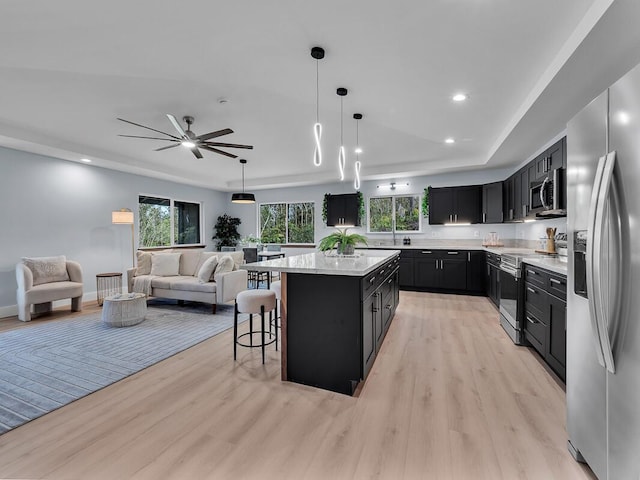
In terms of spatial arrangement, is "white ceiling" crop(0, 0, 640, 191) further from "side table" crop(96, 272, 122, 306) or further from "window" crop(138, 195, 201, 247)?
"window" crop(138, 195, 201, 247)

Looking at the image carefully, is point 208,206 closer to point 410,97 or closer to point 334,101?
point 334,101

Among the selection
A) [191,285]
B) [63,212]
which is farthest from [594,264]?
[63,212]

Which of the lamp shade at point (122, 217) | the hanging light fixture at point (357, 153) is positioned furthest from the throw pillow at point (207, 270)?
the hanging light fixture at point (357, 153)

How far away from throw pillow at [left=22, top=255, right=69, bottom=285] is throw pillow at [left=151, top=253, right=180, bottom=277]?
125 cm

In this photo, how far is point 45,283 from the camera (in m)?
4.62

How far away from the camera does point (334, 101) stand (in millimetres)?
3361

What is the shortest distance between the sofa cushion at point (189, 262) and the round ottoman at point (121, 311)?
1481 millimetres

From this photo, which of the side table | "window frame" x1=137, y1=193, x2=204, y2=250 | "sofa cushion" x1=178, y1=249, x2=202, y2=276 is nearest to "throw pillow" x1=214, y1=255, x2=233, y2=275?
"sofa cushion" x1=178, y1=249, x2=202, y2=276

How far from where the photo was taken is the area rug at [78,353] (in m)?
2.27

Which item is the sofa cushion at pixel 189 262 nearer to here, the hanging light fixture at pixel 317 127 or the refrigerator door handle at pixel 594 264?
the hanging light fixture at pixel 317 127

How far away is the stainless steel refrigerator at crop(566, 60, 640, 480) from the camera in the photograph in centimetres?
120

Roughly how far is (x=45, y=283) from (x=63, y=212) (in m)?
1.30

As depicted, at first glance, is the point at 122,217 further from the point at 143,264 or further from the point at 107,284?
Answer: the point at 107,284

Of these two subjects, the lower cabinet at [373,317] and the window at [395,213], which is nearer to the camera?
the lower cabinet at [373,317]
